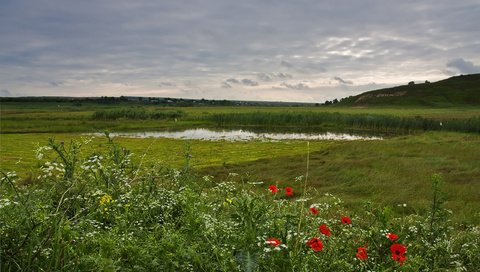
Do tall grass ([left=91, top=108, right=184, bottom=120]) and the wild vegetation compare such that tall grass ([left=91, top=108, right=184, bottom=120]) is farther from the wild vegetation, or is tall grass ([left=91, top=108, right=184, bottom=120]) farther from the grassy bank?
the wild vegetation

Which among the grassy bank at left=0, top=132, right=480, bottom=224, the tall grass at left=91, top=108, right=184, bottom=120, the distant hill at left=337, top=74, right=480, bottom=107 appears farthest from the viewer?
the distant hill at left=337, top=74, right=480, bottom=107

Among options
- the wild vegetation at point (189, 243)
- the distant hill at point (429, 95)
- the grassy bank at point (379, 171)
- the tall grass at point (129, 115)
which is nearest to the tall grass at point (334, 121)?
the tall grass at point (129, 115)

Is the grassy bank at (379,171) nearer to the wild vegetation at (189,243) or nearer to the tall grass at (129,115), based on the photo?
the wild vegetation at (189,243)

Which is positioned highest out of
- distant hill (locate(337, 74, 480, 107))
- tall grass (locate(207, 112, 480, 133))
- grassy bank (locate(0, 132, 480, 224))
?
distant hill (locate(337, 74, 480, 107))

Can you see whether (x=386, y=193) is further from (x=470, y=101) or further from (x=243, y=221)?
Answer: (x=470, y=101)

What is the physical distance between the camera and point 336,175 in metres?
15.7

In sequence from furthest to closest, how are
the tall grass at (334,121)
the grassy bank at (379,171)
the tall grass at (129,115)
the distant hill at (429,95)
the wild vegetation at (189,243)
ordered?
the distant hill at (429,95)
the tall grass at (129,115)
the tall grass at (334,121)
the grassy bank at (379,171)
the wild vegetation at (189,243)

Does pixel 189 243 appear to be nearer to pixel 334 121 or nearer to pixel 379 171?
pixel 379 171

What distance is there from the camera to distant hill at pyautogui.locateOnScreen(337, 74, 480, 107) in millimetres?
107812

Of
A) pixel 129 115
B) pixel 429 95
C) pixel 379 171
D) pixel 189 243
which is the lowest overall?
pixel 379 171

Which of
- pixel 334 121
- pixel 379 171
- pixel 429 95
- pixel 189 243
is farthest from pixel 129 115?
pixel 429 95

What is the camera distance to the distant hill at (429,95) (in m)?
108

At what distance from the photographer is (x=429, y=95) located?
376 feet

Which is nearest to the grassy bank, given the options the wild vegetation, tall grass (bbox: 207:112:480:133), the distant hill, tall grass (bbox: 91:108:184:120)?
the wild vegetation
